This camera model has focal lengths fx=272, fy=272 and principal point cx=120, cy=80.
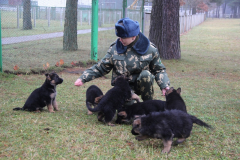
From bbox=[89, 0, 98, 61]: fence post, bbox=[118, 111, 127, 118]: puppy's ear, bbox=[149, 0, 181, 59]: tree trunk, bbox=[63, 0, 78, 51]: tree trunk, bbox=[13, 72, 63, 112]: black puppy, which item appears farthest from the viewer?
bbox=[149, 0, 181, 59]: tree trunk

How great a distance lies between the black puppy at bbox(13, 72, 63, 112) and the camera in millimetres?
5348

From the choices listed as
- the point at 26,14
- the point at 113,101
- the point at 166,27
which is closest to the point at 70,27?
the point at 26,14

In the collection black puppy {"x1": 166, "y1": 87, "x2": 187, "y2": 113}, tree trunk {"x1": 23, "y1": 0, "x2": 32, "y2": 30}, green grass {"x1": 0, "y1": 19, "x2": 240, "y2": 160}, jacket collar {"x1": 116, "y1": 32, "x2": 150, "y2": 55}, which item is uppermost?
tree trunk {"x1": 23, "y1": 0, "x2": 32, "y2": 30}

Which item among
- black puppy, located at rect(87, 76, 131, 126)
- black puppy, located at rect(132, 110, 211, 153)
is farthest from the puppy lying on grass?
black puppy, located at rect(132, 110, 211, 153)

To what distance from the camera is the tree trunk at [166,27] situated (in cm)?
1264

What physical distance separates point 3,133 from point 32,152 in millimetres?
863

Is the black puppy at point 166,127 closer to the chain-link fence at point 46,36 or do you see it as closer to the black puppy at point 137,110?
the black puppy at point 137,110

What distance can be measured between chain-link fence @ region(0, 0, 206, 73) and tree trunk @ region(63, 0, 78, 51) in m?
0.19

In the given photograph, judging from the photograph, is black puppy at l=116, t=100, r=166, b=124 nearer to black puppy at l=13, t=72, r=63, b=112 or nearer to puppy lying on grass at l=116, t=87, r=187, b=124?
puppy lying on grass at l=116, t=87, r=187, b=124

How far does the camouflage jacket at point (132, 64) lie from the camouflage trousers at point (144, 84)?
15 centimetres

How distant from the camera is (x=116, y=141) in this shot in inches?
162

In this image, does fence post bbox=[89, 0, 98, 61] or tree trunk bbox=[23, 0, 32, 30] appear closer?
tree trunk bbox=[23, 0, 32, 30]

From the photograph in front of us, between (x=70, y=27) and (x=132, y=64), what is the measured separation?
7.64 m

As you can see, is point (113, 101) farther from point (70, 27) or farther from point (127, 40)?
point (70, 27)
